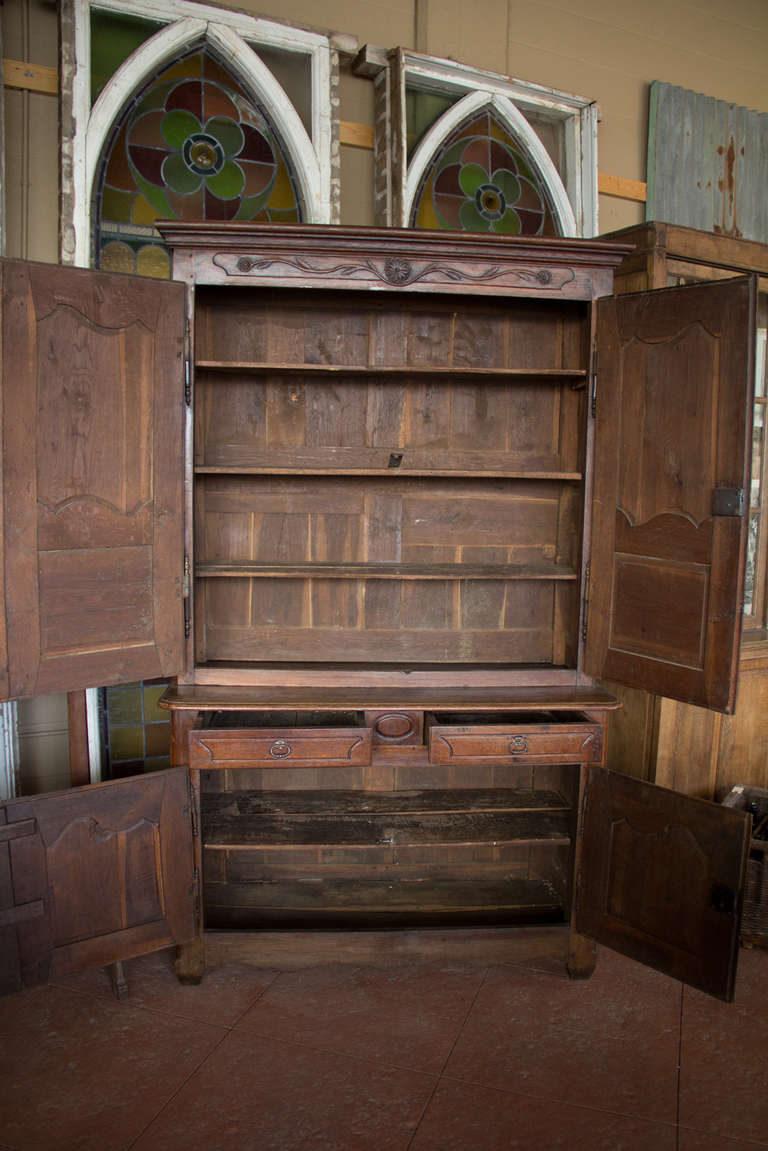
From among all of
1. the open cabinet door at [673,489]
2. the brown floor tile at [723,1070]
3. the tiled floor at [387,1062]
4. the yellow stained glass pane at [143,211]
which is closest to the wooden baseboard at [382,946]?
the tiled floor at [387,1062]

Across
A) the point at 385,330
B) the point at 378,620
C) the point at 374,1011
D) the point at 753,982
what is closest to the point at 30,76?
the point at 385,330

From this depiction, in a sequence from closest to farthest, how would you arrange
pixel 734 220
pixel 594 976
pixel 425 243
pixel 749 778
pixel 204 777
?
pixel 425 243 → pixel 594 976 → pixel 204 777 → pixel 749 778 → pixel 734 220

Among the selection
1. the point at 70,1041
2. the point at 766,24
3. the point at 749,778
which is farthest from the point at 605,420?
the point at 766,24

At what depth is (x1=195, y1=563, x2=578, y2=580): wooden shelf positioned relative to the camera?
8.37ft

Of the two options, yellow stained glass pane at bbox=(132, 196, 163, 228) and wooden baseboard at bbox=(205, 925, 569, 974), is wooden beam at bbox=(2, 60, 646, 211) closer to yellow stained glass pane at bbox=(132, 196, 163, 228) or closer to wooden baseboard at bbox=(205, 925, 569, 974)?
yellow stained glass pane at bbox=(132, 196, 163, 228)

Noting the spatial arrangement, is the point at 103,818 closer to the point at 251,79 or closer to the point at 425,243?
the point at 425,243

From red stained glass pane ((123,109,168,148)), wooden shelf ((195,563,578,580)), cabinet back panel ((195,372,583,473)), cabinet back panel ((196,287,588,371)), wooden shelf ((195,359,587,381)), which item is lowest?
wooden shelf ((195,563,578,580))

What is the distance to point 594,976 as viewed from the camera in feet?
8.16

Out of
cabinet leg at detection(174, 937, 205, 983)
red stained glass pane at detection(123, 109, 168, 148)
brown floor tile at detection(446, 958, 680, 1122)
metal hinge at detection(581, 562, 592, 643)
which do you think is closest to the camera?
brown floor tile at detection(446, 958, 680, 1122)

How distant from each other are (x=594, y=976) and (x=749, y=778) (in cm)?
112

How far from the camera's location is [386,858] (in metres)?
2.98

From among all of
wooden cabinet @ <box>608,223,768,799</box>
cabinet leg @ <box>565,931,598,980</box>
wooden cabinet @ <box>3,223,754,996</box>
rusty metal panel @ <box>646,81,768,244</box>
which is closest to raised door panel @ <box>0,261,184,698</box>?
wooden cabinet @ <box>3,223,754,996</box>

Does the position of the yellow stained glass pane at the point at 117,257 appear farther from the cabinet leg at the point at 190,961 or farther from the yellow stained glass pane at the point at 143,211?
the cabinet leg at the point at 190,961

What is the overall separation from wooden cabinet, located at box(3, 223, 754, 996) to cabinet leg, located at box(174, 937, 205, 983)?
0.23 meters
